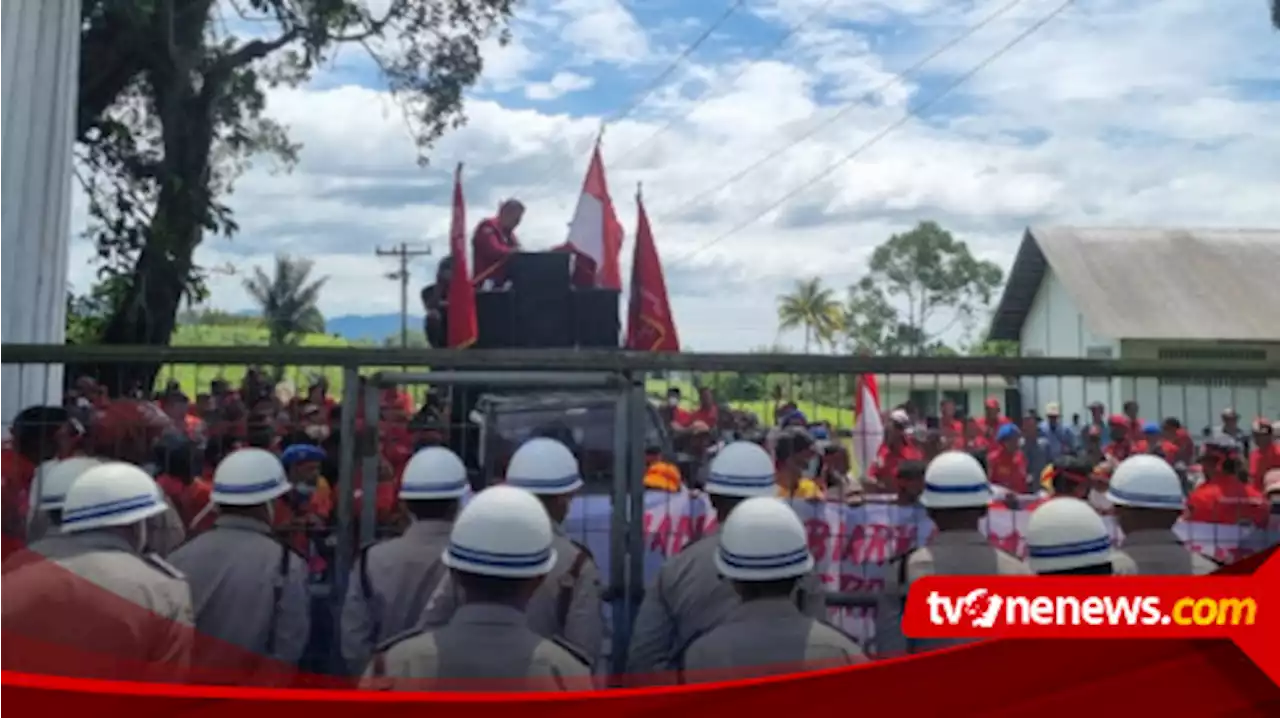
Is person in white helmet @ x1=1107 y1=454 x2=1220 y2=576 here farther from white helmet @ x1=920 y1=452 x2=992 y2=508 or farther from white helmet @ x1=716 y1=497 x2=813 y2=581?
white helmet @ x1=716 y1=497 x2=813 y2=581

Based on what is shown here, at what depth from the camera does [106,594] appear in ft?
7.95

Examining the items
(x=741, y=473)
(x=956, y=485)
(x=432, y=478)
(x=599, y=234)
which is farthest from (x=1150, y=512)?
(x=599, y=234)

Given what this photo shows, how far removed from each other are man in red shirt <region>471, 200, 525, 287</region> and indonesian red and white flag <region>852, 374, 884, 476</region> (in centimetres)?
317

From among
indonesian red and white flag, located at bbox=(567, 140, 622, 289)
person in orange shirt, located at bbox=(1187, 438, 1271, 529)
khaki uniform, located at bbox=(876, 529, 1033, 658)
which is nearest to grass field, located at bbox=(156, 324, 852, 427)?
khaki uniform, located at bbox=(876, 529, 1033, 658)

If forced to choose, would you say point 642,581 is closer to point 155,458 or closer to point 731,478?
point 731,478

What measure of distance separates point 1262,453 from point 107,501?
2910 mm

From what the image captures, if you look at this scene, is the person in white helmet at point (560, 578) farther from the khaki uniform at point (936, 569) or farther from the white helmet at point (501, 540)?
the khaki uniform at point (936, 569)

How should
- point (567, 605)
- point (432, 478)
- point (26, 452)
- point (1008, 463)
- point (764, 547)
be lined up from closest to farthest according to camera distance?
point (764, 547) → point (567, 605) → point (432, 478) → point (26, 452) → point (1008, 463)

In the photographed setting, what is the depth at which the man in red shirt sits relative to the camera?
624cm

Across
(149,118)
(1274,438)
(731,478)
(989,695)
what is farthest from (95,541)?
(149,118)

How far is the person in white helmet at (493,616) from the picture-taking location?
7.15 feet

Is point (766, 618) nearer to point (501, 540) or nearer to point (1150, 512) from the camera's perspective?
point (501, 540)

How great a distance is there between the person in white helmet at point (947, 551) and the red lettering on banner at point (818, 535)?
0.66ft

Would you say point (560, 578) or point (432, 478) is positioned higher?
point (432, 478)
